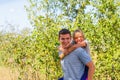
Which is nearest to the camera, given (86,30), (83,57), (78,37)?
(83,57)

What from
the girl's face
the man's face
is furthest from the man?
the girl's face

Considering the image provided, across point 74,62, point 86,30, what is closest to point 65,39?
point 74,62

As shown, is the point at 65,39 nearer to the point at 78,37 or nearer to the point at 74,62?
the point at 74,62

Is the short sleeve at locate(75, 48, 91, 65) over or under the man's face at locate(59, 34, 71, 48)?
under

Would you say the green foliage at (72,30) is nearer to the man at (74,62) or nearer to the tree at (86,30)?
the tree at (86,30)

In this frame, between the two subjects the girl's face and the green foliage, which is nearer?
the girl's face

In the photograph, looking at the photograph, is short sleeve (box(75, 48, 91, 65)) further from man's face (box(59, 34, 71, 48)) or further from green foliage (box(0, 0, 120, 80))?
green foliage (box(0, 0, 120, 80))

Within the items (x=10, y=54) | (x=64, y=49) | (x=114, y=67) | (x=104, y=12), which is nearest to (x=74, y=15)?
(x=104, y=12)

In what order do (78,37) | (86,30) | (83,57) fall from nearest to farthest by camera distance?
(83,57), (78,37), (86,30)

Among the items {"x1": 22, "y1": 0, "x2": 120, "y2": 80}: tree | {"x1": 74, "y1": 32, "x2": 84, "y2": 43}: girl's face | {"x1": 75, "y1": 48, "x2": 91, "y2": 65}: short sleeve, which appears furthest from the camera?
{"x1": 22, "y1": 0, "x2": 120, "y2": 80}: tree

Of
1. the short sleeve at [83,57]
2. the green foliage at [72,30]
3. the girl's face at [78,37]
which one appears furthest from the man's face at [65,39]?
the green foliage at [72,30]

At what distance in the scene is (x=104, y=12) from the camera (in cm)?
791

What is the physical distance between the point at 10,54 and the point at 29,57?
89 cm

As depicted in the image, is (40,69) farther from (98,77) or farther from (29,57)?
(98,77)
